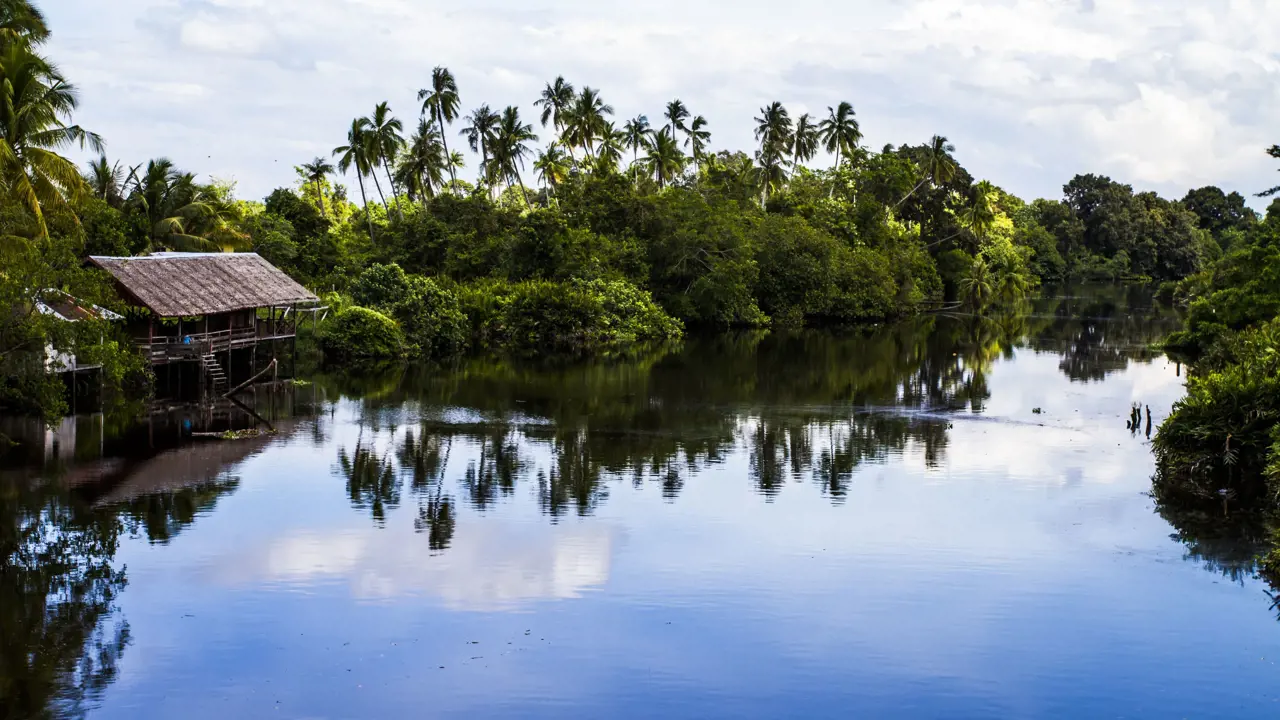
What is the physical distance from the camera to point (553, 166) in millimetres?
79625

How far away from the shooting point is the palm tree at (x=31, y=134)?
113 feet

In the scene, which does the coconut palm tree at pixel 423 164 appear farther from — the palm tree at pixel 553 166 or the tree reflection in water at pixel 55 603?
the tree reflection in water at pixel 55 603

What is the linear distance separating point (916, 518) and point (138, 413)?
22.9 meters

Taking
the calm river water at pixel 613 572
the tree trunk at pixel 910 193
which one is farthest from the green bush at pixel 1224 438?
the tree trunk at pixel 910 193

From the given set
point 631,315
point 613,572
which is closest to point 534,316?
point 631,315

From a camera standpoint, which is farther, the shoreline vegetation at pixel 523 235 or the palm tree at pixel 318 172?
the palm tree at pixel 318 172

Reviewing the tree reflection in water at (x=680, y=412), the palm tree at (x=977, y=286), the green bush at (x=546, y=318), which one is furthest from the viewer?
the palm tree at (x=977, y=286)

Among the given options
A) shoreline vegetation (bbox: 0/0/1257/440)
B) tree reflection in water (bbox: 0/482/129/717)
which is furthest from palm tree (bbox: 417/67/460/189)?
tree reflection in water (bbox: 0/482/129/717)

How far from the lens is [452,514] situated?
2514 centimetres

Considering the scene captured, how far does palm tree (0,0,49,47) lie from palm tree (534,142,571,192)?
40595mm

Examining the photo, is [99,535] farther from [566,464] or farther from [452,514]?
[566,464]

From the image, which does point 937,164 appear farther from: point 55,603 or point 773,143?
point 55,603

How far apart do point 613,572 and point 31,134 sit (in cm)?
2542

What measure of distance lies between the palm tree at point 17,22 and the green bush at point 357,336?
16844mm
